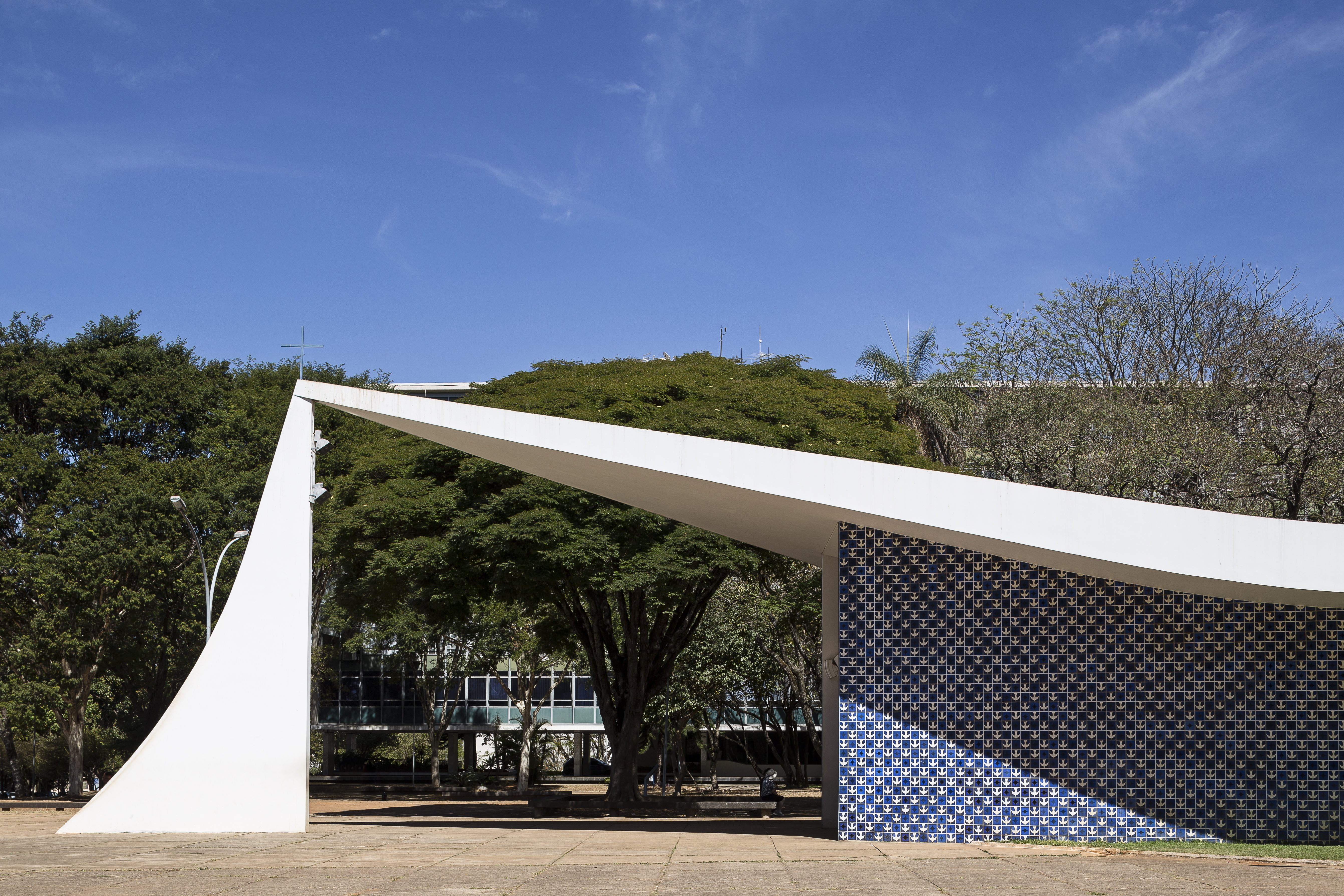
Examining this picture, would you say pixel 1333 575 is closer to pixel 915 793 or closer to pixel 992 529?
pixel 992 529

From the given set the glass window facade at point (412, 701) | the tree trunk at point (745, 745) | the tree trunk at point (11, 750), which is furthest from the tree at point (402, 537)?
the glass window facade at point (412, 701)

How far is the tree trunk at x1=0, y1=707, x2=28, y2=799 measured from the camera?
93.9 feet

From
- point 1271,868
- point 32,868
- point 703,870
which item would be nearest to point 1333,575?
point 1271,868

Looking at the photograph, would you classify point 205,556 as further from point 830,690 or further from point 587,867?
point 587,867

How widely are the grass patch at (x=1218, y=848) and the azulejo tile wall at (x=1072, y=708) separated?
0.40 feet

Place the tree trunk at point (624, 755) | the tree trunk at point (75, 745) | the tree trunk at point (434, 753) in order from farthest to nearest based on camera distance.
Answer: the tree trunk at point (434, 753)
the tree trunk at point (75, 745)
the tree trunk at point (624, 755)

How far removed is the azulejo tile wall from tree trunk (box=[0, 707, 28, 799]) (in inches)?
974

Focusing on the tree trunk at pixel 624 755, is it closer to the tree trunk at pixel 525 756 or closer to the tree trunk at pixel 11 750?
the tree trunk at pixel 525 756

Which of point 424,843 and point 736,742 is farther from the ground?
point 424,843

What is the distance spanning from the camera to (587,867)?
29.1 feet

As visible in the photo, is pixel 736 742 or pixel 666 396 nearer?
pixel 666 396

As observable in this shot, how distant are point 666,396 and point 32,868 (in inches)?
520

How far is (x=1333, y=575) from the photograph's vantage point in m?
9.80

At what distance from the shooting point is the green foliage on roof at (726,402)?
62.1 ft
